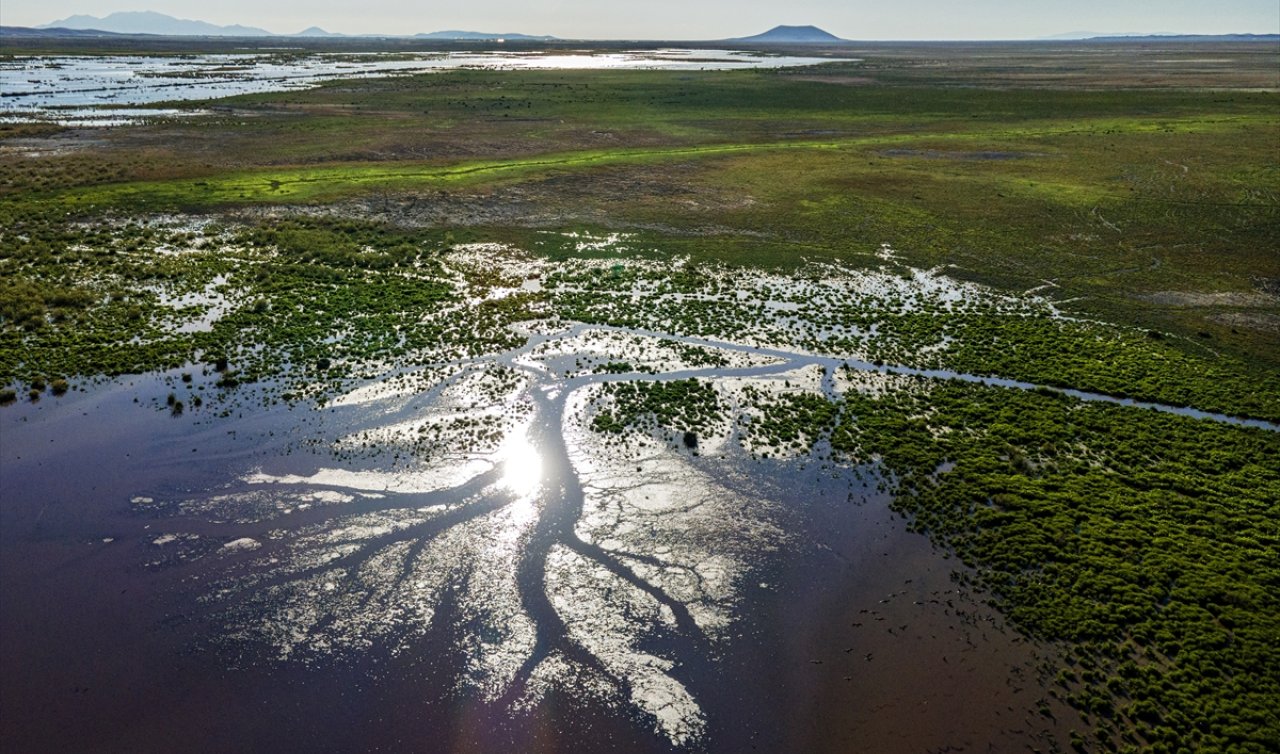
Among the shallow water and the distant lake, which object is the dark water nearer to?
the shallow water

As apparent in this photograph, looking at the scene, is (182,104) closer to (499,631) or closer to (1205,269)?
(499,631)

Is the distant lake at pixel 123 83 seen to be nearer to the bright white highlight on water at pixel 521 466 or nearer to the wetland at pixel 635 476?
the wetland at pixel 635 476

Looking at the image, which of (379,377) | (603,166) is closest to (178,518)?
(379,377)

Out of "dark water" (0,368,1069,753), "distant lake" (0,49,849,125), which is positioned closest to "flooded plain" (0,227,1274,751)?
"dark water" (0,368,1069,753)

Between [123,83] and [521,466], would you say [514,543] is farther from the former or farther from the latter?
[123,83]

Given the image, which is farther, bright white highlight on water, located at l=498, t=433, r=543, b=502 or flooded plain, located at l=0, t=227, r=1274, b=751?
bright white highlight on water, located at l=498, t=433, r=543, b=502

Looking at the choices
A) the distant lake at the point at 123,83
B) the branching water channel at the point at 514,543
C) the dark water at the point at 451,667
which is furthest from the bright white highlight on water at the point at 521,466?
the distant lake at the point at 123,83
